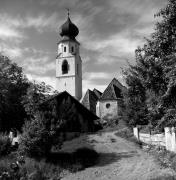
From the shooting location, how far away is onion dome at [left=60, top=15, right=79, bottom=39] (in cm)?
5853

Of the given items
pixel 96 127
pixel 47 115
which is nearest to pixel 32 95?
pixel 47 115

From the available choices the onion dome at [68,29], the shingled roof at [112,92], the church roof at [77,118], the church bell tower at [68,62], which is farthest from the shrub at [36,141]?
the onion dome at [68,29]

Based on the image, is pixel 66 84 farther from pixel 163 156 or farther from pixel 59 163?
pixel 163 156

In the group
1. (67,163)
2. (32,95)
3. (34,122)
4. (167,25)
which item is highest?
(167,25)

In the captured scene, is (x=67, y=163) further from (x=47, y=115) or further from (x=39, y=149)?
(x=47, y=115)

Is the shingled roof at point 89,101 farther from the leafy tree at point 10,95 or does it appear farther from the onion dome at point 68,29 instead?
the leafy tree at point 10,95

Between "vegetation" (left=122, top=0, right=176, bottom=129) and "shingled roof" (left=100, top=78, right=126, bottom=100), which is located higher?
"shingled roof" (left=100, top=78, right=126, bottom=100)

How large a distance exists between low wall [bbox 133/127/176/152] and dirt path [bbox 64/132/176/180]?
1183 millimetres

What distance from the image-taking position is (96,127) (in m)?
41.1

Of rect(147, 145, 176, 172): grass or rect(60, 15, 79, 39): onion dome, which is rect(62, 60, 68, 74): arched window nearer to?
rect(60, 15, 79, 39): onion dome

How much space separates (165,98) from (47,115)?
10152 mm

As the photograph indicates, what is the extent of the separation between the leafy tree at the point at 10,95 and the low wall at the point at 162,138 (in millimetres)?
11732

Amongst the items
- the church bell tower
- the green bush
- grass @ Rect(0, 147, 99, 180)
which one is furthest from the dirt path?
the church bell tower

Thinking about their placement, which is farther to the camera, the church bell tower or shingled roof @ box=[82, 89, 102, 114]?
the church bell tower
